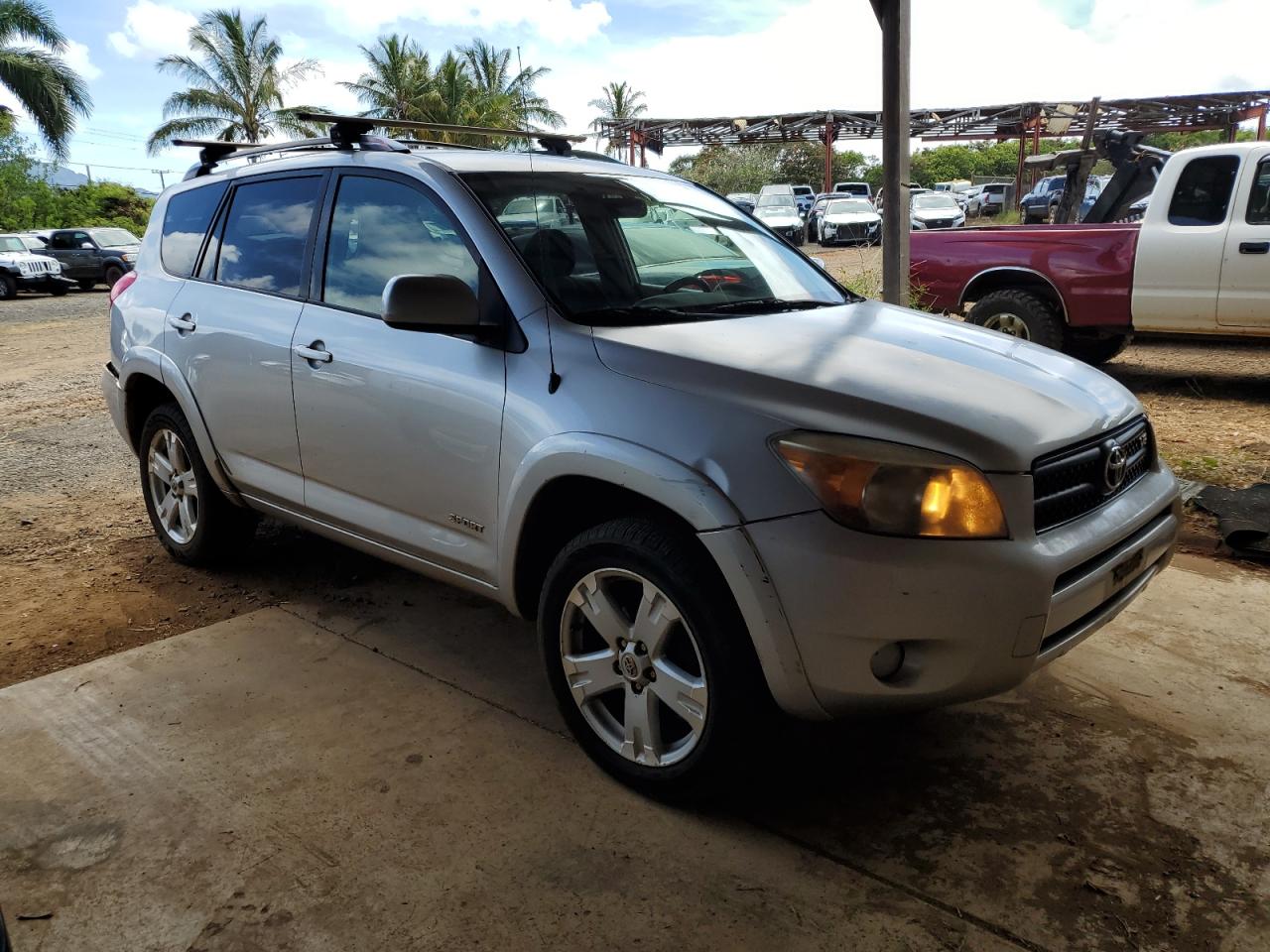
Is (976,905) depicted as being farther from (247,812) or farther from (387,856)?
(247,812)

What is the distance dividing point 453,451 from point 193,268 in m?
1.94

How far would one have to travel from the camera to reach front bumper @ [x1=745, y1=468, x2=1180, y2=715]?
2279mm

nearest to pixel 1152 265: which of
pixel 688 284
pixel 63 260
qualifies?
pixel 688 284

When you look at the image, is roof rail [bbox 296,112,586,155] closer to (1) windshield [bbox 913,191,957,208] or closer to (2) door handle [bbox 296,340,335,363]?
(2) door handle [bbox 296,340,335,363]

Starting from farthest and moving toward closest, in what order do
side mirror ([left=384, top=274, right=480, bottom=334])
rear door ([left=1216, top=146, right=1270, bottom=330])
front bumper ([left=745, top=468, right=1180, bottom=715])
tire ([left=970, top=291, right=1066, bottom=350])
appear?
tire ([left=970, top=291, right=1066, bottom=350]) < rear door ([left=1216, top=146, right=1270, bottom=330]) < side mirror ([left=384, top=274, right=480, bottom=334]) < front bumper ([left=745, top=468, right=1180, bottom=715])

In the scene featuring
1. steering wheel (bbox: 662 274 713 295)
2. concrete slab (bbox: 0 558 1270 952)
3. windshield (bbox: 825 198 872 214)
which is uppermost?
steering wheel (bbox: 662 274 713 295)

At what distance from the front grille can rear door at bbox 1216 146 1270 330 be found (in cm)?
537

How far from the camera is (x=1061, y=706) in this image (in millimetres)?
3246

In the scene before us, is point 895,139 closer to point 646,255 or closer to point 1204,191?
point 1204,191

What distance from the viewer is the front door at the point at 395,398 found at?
3.02 m

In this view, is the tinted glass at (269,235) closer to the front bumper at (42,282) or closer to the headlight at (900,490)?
the headlight at (900,490)

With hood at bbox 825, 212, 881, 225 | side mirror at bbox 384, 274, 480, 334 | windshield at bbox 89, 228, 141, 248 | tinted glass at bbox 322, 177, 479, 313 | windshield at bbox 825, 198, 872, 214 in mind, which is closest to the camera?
side mirror at bbox 384, 274, 480, 334

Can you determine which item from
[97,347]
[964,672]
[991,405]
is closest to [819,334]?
[991,405]

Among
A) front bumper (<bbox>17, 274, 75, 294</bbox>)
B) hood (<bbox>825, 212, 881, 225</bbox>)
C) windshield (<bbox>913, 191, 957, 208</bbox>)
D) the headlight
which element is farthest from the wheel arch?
front bumper (<bbox>17, 274, 75, 294</bbox>)
